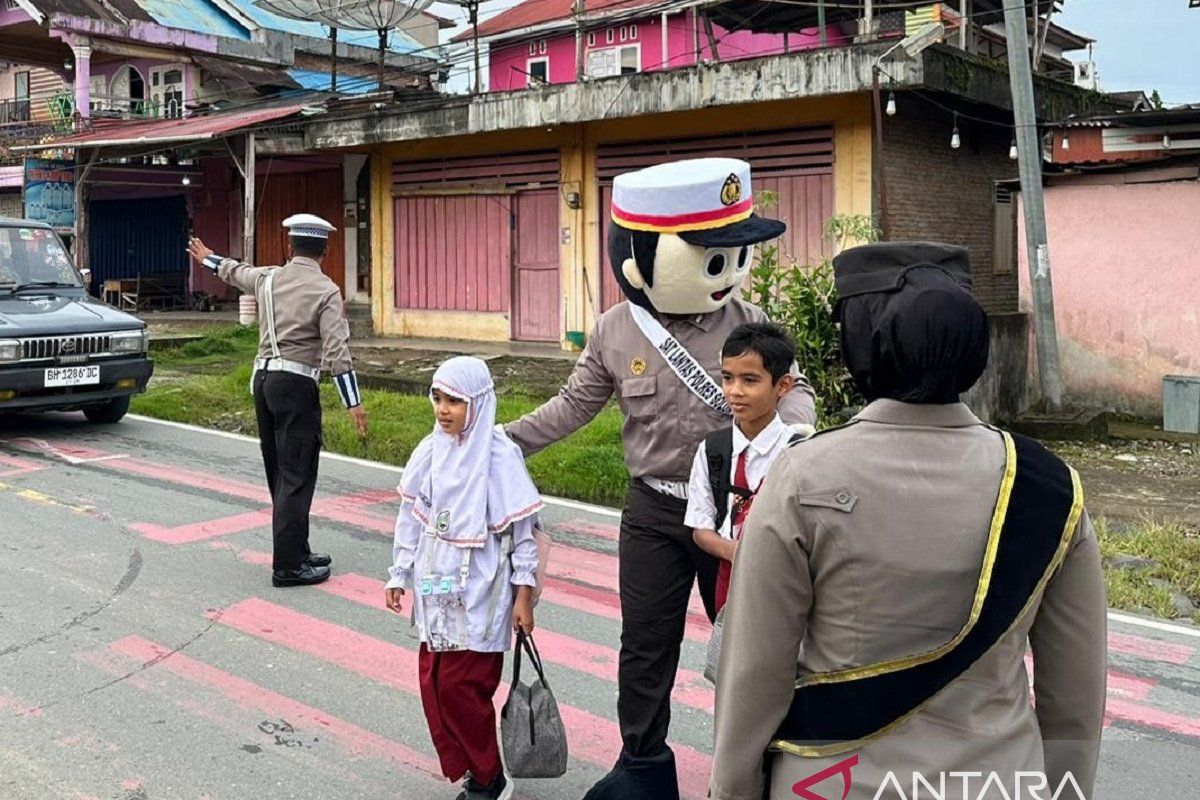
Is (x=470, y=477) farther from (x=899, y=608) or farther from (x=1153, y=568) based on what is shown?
(x=1153, y=568)

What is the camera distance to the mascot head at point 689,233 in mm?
3523

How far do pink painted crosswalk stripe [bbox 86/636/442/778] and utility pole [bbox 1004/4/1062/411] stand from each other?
9.08 m

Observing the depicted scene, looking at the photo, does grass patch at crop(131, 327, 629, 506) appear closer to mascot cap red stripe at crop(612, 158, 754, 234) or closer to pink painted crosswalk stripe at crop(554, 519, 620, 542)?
pink painted crosswalk stripe at crop(554, 519, 620, 542)

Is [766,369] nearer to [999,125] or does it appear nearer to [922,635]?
[922,635]

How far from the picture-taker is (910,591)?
6.23 ft

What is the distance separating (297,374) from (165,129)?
53.5ft

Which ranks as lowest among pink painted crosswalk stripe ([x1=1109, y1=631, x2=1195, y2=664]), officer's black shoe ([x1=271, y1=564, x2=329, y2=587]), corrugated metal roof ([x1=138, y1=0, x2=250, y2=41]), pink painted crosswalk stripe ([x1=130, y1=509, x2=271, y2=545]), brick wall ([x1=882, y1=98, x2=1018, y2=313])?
pink painted crosswalk stripe ([x1=1109, y1=631, x2=1195, y2=664])

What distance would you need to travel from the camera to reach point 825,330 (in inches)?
372

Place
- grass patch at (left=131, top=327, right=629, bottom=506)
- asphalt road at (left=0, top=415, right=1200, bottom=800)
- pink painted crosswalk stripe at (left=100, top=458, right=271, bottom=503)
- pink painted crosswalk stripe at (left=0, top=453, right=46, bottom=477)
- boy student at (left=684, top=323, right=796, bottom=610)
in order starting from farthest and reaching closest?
pink painted crosswalk stripe at (left=0, top=453, right=46, bottom=477) < grass patch at (left=131, top=327, right=629, bottom=506) < pink painted crosswalk stripe at (left=100, top=458, right=271, bottom=503) < asphalt road at (left=0, top=415, right=1200, bottom=800) < boy student at (left=684, top=323, right=796, bottom=610)

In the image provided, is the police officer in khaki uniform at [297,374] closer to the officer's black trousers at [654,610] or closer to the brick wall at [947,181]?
the officer's black trousers at [654,610]

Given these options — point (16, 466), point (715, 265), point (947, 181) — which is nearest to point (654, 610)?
point (715, 265)

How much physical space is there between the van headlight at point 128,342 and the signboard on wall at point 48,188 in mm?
13242

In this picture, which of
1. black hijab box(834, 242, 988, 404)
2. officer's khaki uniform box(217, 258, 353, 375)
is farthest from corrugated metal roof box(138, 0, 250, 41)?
black hijab box(834, 242, 988, 404)

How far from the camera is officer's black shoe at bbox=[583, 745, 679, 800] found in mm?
3455
